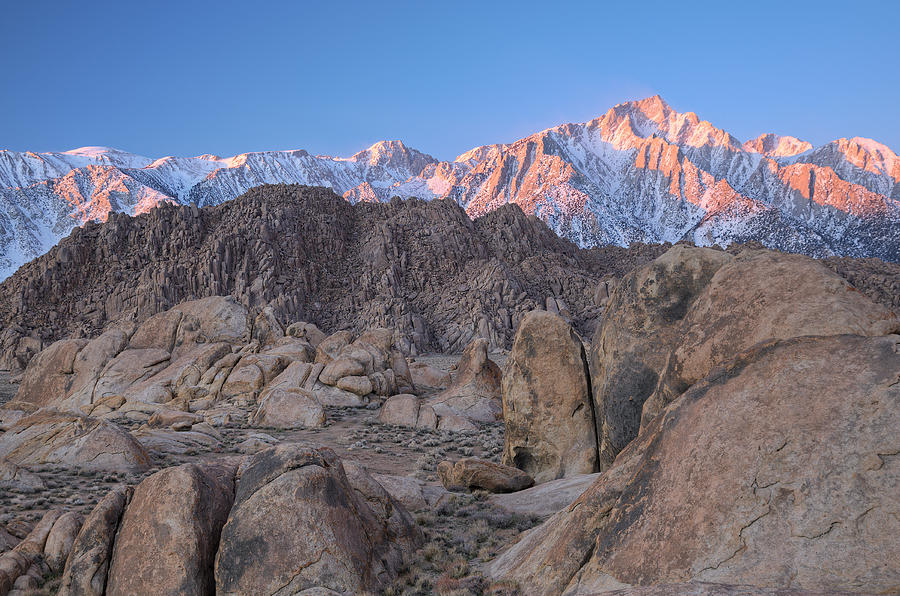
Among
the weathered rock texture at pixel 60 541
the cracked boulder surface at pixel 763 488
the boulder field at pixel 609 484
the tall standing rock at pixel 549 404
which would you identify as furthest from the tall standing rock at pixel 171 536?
the tall standing rock at pixel 549 404

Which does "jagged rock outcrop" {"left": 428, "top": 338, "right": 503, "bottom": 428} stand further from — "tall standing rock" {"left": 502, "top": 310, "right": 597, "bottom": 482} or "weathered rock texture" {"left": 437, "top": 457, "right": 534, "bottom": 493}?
"weathered rock texture" {"left": 437, "top": 457, "right": 534, "bottom": 493}

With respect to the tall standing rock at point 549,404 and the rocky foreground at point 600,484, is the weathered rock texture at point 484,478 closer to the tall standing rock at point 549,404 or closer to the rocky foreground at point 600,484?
the rocky foreground at point 600,484

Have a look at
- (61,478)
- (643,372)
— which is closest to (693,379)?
(643,372)

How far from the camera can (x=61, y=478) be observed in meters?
14.2

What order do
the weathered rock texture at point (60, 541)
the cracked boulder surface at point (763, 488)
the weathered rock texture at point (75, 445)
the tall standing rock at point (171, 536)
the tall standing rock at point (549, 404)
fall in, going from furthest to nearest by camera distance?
the weathered rock texture at point (75, 445), the tall standing rock at point (549, 404), the weathered rock texture at point (60, 541), the tall standing rock at point (171, 536), the cracked boulder surface at point (763, 488)

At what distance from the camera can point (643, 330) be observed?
12.1 metres

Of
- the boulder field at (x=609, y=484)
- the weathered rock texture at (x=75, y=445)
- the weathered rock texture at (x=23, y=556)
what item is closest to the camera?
the boulder field at (x=609, y=484)

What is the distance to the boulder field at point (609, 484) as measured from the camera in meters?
5.19

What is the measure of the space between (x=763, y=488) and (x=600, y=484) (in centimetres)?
208

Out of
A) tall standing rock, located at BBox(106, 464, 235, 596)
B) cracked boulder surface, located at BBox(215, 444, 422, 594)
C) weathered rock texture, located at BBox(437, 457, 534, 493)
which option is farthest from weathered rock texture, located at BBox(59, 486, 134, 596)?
weathered rock texture, located at BBox(437, 457, 534, 493)

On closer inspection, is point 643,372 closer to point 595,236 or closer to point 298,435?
point 298,435

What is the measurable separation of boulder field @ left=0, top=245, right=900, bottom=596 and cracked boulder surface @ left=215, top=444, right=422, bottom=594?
0.03 meters

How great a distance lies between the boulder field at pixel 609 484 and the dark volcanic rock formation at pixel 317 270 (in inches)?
2521

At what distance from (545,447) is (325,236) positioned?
288 ft
